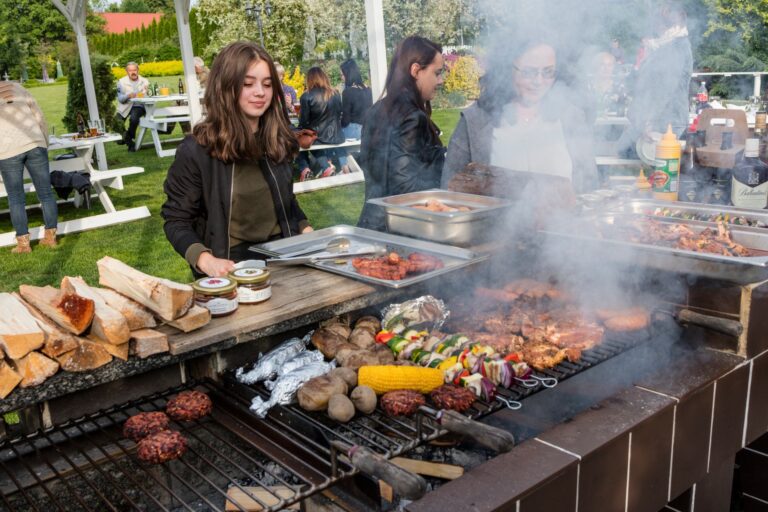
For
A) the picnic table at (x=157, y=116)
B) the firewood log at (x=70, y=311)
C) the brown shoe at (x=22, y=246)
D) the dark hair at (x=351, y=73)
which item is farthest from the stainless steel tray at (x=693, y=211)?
the picnic table at (x=157, y=116)

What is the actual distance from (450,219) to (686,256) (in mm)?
900

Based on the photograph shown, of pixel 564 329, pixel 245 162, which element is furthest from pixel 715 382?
pixel 245 162

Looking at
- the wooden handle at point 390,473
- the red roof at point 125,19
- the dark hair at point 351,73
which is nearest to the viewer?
the wooden handle at point 390,473

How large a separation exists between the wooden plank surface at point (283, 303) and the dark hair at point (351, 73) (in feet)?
30.7

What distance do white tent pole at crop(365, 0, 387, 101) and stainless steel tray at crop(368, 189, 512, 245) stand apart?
249 inches

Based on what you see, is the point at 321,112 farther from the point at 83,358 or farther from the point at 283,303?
the point at 83,358

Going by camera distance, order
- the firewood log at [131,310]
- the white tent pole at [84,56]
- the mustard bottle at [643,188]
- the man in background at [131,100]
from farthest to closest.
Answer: the man in background at [131,100] < the white tent pole at [84,56] < the mustard bottle at [643,188] < the firewood log at [131,310]

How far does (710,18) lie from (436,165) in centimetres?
187

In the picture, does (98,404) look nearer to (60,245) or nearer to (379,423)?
(379,423)

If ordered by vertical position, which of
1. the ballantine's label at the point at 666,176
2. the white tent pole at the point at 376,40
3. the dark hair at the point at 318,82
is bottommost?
the ballantine's label at the point at 666,176

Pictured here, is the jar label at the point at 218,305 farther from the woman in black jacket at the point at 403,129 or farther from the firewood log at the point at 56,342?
the woman in black jacket at the point at 403,129

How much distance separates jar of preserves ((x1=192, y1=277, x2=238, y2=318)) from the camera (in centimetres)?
196

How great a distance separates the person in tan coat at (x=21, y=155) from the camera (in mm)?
7324

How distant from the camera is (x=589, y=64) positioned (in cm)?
366
